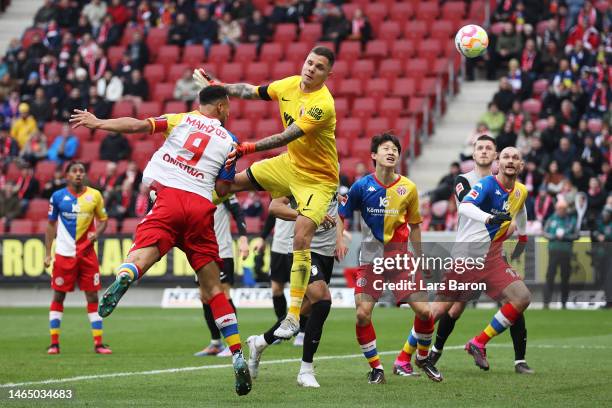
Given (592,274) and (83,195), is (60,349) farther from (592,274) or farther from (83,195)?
(592,274)

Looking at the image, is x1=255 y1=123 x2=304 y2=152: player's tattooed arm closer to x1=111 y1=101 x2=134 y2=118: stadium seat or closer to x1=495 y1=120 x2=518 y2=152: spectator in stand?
x1=495 y1=120 x2=518 y2=152: spectator in stand

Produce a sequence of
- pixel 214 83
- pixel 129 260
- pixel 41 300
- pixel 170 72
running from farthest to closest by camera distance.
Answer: pixel 170 72 → pixel 41 300 → pixel 214 83 → pixel 129 260

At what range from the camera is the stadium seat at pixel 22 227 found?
91.7 ft

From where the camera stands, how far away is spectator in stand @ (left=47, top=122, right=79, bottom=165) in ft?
98.9

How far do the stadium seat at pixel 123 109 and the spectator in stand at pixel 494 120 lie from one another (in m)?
9.66

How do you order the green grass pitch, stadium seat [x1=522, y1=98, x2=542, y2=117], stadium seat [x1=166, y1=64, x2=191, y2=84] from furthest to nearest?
1. stadium seat [x1=166, y1=64, x2=191, y2=84]
2. stadium seat [x1=522, y1=98, x2=542, y2=117]
3. the green grass pitch

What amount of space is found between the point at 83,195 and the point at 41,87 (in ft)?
60.5

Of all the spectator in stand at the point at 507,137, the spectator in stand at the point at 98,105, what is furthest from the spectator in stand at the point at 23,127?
the spectator in stand at the point at 507,137

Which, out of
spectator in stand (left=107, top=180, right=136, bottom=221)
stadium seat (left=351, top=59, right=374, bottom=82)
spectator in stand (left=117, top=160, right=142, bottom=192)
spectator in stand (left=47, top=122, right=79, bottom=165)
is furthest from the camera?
spectator in stand (left=47, top=122, right=79, bottom=165)

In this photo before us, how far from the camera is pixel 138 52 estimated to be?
32.8m

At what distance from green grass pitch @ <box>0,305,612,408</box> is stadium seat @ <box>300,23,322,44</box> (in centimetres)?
1332

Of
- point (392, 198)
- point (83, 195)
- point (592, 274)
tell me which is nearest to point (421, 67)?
point (592, 274)

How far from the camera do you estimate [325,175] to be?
1105 centimetres

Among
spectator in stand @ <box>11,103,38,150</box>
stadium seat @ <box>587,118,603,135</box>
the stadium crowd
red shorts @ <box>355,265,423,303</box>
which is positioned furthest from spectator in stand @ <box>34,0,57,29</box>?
red shorts @ <box>355,265,423,303</box>
